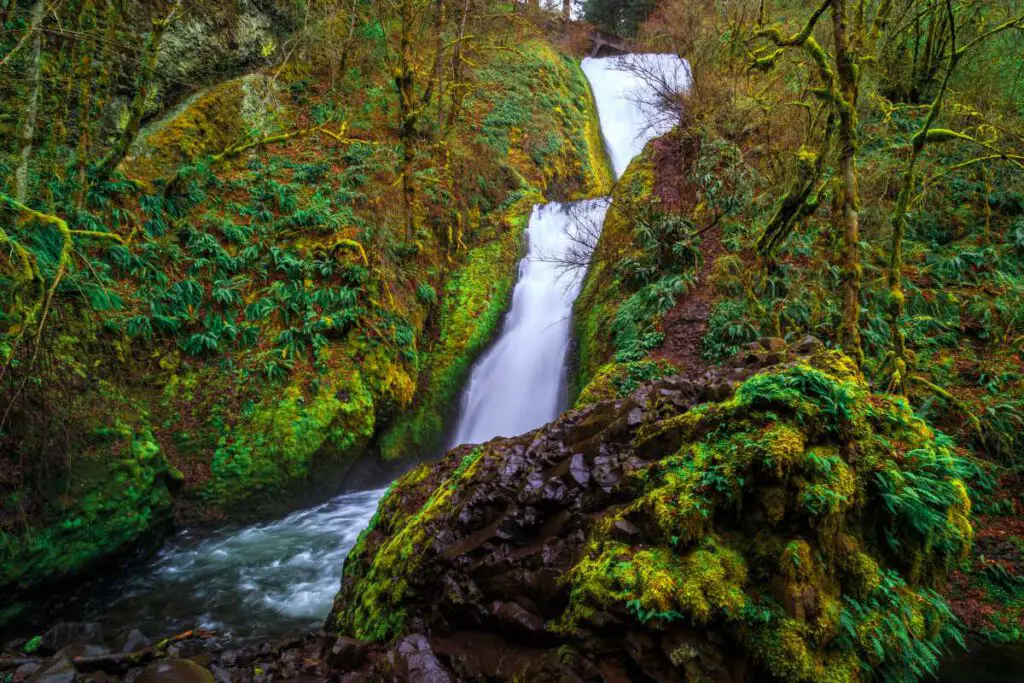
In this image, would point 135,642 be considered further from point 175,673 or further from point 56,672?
point 175,673

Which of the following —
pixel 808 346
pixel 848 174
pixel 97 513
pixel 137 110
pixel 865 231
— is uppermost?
pixel 137 110

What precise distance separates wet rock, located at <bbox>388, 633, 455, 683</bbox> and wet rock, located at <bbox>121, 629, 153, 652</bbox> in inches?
116

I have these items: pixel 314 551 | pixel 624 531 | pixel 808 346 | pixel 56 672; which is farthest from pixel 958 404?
pixel 56 672

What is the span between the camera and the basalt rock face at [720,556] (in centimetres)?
234

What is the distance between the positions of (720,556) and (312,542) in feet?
20.2

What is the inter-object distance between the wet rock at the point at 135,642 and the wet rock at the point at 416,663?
2959mm

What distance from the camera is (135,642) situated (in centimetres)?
446

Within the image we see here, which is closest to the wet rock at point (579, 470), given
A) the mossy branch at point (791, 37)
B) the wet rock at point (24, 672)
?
the wet rock at point (24, 672)

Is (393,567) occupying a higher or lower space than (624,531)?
lower

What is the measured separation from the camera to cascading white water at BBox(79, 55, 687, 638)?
530 centimetres

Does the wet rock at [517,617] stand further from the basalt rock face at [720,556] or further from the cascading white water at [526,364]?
the cascading white water at [526,364]

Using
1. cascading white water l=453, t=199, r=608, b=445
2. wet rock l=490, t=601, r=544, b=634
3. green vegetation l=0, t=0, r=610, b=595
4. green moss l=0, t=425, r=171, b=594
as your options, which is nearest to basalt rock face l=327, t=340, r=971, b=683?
wet rock l=490, t=601, r=544, b=634

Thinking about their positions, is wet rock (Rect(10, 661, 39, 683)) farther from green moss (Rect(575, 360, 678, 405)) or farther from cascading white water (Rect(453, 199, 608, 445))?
cascading white water (Rect(453, 199, 608, 445))

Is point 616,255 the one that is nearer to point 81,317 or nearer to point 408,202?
point 408,202
